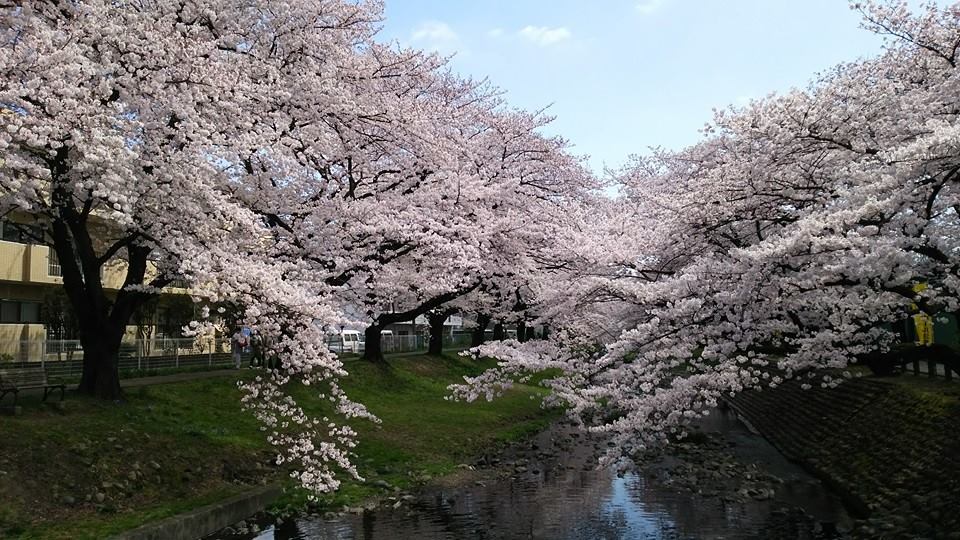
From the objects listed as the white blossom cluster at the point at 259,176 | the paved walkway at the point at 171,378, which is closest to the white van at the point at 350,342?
the paved walkway at the point at 171,378

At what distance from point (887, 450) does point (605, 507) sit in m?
5.88

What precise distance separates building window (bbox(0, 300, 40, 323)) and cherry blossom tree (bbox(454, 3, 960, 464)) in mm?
29396

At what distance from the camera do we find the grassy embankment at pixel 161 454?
1062 cm

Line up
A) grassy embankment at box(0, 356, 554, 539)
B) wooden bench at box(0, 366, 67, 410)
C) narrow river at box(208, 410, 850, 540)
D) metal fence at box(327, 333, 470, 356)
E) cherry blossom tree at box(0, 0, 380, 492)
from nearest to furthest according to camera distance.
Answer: cherry blossom tree at box(0, 0, 380, 492) → grassy embankment at box(0, 356, 554, 539) → narrow river at box(208, 410, 850, 540) → wooden bench at box(0, 366, 67, 410) → metal fence at box(327, 333, 470, 356)

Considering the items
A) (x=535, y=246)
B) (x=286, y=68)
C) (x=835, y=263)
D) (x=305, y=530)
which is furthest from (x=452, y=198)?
(x=835, y=263)

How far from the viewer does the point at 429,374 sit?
3403 centimetres

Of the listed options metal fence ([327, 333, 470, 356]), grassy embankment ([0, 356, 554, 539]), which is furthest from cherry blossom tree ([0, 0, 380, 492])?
metal fence ([327, 333, 470, 356])

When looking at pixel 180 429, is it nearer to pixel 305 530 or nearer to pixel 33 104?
pixel 305 530

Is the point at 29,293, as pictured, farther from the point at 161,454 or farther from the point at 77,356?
the point at 161,454

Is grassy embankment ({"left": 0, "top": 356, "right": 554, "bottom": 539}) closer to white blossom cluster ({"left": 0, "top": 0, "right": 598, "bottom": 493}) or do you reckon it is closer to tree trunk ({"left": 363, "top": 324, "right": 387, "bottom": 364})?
white blossom cluster ({"left": 0, "top": 0, "right": 598, "bottom": 493})

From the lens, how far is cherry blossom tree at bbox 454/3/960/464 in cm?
892

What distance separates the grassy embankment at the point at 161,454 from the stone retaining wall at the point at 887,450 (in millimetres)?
8900

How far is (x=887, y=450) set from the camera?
1464cm

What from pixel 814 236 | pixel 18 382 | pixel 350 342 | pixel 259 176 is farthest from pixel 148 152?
pixel 350 342
